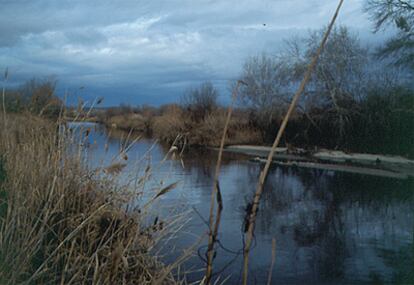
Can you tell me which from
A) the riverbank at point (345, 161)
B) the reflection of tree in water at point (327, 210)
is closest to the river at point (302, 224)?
the reflection of tree in water at point (327, 210)

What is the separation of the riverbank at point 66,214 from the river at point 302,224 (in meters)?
0.37

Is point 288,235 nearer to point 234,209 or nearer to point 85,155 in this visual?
point 234,209

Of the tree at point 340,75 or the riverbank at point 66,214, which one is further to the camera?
the tree at point 340,75

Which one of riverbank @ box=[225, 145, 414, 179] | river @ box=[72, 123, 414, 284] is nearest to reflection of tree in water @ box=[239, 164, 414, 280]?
river @ box=[72, 123, 414, 284]

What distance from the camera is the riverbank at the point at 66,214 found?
396cm

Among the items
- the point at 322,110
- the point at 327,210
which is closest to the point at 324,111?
the point at 322,110

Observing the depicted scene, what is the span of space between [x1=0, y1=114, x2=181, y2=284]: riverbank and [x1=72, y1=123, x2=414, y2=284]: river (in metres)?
0.37

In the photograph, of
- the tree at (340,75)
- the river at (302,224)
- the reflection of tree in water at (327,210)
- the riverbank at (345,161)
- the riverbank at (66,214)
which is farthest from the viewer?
the tree at (340,75)

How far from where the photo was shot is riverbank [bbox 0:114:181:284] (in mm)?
3957

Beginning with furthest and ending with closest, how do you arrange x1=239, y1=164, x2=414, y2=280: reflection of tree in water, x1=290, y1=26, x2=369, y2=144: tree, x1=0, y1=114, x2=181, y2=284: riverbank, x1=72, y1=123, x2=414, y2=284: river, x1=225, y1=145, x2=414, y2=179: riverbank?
1. x1=290, y1=26, x2=369, y2=144: tree
2. x1=225, y1=145, x2=414, y2=179: riverbank
3. x1=239, y1=164, x2=414, y2=280: reflection of tree in water
4. x1=72, y1=123, x2=414, y2=284: river
5. x1=0, y1=114, x2=181, y2=284: riverbank

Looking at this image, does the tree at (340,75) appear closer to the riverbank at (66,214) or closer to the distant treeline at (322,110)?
the distant treeline at (322,110)

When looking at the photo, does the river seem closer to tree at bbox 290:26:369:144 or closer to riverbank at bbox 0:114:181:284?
riverbank at bbox 0:114:181:284

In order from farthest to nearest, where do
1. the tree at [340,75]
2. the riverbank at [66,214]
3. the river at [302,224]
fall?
1. the tree at [340,75]
2. the river at [302,224]
3. the riverbank at [66,214]

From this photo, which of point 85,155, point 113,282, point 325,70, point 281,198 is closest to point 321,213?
point 281,198
